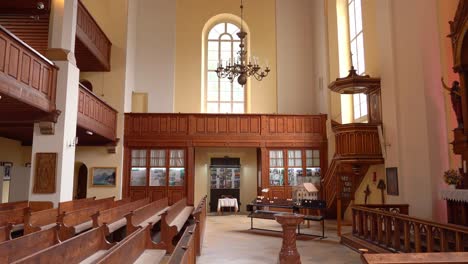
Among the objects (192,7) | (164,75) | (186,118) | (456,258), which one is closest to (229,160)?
(186,118)

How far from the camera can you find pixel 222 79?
17.3 meters

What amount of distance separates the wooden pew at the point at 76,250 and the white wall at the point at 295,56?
12279 millimetres

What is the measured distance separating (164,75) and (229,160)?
180 inches

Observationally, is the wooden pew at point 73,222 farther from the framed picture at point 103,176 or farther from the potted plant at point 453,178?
the potted plant at point 453,178

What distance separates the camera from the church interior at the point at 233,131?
6.63 meters

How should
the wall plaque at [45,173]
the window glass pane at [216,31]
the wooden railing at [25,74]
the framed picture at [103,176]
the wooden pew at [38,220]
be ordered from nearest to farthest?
the wooden pew at [38,220] < the wooden railing at [25,74] < the wall plaque at [45,173] < the framed picture at [103,176] < the window glass pane at [216,31]

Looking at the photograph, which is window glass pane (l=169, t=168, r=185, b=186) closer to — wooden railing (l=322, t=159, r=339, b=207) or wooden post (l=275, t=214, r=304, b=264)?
wooden railing (l=322, t=159, r=339, b=207)

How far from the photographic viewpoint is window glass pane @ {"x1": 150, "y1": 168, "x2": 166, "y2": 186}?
1465 centimetres

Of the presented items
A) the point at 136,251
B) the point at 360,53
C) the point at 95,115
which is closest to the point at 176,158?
the point at 95,115

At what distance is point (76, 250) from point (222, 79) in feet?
45.7

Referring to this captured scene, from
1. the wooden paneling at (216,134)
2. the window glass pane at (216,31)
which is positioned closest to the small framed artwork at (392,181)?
the wooden paneling at (216,134)

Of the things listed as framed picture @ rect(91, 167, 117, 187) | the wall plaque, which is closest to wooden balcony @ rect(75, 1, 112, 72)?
framed picture @ rect(91, 167, 117, 187)

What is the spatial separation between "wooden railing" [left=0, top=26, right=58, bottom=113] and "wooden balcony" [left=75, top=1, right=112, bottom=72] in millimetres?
3145

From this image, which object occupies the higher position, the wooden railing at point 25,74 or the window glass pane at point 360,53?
the window glass pane at point 360,53
